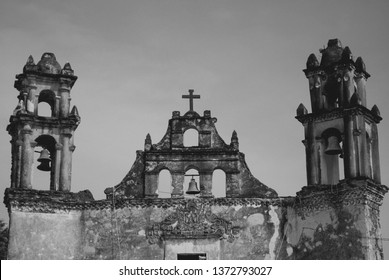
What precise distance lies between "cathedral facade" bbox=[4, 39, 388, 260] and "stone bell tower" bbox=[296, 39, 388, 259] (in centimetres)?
3

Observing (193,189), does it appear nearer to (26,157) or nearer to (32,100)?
(26,157)

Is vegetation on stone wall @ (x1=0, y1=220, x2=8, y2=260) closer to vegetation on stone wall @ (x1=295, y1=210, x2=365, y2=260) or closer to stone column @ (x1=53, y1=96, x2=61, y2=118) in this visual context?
stone column @ (x1=53, y1=96, x2=61, y2=118)

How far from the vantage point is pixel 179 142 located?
21.9 meters

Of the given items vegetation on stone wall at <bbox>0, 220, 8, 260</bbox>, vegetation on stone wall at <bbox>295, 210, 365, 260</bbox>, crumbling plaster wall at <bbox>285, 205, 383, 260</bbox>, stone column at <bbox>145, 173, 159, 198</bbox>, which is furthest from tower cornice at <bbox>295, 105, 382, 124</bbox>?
vegetation on stone wall at <bbox>0, 220, 8, 260</bbox>

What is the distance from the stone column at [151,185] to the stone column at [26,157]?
2.78 meters

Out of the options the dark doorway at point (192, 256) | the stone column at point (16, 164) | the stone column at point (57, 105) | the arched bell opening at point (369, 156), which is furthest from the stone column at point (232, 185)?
the stone column at point (16, 164)

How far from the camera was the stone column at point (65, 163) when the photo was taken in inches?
838

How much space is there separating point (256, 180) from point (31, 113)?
5.76 m

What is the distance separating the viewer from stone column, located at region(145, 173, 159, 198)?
Result: 21.3 m

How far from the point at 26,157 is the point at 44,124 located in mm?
1019

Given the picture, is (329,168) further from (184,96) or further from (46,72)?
(46,72)

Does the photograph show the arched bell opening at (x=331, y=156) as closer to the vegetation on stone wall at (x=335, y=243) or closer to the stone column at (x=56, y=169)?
the vegetation on stone wall at (x=335, y=243)
